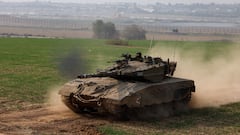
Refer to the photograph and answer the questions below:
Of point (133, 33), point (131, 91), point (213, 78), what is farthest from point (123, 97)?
point (133, 33)

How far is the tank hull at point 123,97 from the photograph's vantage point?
19469mm

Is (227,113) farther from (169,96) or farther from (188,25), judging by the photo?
(188,25)

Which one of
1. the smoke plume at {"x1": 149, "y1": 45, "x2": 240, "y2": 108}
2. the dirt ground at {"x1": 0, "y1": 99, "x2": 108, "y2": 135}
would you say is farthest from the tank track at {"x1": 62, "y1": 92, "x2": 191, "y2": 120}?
the smoke plume at {"x1": 149, "y1": 45, "x2": 240, "y2": 108}

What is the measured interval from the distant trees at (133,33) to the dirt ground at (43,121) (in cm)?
8283

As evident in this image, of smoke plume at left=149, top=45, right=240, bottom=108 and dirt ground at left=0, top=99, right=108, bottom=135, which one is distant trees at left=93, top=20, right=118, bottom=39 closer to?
smoke plume at left=149, top=45, right=240, bottom=108

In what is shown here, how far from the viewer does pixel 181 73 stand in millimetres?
30750

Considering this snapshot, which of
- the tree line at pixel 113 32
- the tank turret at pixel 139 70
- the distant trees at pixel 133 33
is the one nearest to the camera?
the tank turret at pixel 139 70

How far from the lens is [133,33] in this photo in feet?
351

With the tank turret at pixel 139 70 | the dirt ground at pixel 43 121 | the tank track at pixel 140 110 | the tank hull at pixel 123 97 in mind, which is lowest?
the dirt ground at pixel 43 121

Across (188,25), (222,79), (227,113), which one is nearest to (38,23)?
(188,25)

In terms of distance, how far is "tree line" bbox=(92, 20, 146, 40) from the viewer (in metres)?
102

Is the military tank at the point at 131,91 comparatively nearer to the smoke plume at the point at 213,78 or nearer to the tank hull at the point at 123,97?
the tank hull at the point at 123,97

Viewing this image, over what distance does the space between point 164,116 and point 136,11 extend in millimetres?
87756

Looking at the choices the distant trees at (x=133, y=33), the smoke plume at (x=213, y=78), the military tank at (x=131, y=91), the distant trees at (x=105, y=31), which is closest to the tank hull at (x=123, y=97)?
the military tank at (x=131, y=91)
